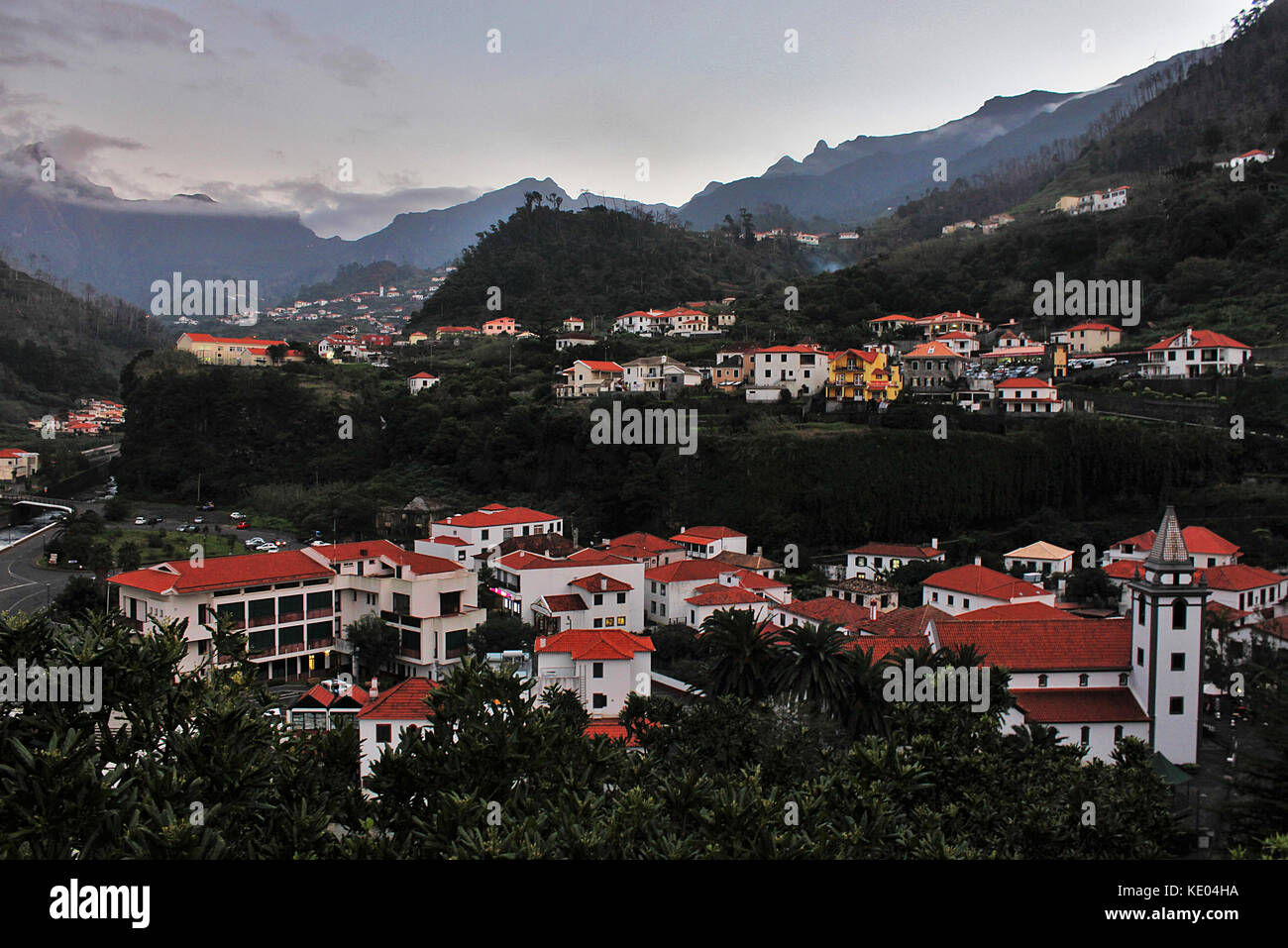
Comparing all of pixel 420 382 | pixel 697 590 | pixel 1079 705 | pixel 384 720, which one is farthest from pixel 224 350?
pixel 1079 705

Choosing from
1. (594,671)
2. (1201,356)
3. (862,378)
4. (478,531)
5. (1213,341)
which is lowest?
(594,671)

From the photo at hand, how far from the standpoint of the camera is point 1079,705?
76.1 ft

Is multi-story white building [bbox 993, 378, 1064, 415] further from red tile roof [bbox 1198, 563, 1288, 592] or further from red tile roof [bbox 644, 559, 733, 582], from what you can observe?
red tile roof [bbox 644, 559, 733, 582]

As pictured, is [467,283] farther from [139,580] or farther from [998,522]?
[139,580]

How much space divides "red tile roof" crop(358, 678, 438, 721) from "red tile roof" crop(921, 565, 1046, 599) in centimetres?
2049

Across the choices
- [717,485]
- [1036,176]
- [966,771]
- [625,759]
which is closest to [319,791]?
[625,759]

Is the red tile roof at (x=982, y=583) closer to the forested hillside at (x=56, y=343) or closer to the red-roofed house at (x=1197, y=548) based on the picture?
the red-roofed house at (x=1197, y=548)

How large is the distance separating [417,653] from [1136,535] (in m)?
30.9

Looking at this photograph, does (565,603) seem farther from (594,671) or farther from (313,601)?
(313,601)

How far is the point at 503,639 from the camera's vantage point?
2964 cm

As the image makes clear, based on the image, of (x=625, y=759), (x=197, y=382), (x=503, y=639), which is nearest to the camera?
(x=625, y=759)

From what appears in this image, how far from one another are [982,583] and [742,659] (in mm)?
14961

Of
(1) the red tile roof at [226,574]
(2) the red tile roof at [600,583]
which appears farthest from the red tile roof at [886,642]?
(1) the red tile roof at [226,574]

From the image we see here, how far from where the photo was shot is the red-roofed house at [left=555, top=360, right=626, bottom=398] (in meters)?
58.4
